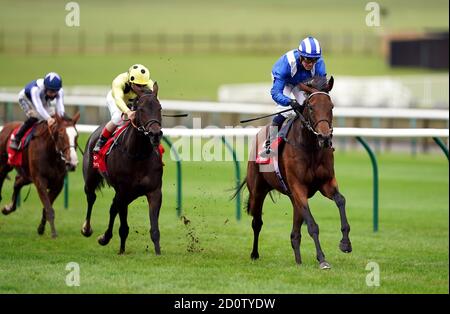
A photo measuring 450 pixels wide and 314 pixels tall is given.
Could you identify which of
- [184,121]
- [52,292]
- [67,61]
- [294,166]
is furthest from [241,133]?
[67,61]

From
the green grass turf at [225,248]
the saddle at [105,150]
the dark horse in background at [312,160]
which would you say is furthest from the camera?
the saddle at [105,150]

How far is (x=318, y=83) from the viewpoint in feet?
26.9

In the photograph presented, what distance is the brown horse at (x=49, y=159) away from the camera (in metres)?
10.3

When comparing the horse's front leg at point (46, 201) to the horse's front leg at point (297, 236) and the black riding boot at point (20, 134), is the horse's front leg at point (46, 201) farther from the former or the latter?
the horse's front leg at point (297, 236)

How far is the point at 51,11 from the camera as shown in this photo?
206ft

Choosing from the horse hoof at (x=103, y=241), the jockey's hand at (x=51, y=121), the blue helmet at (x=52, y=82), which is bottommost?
the horse hoof at (x=103, y=241)

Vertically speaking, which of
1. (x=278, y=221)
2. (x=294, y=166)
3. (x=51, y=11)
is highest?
(x=51, y=11)

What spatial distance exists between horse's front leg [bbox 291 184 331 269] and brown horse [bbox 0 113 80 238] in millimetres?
2809

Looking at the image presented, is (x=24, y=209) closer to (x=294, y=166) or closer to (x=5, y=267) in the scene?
(x=5, y=267)

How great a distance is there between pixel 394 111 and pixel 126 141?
886 centimetres

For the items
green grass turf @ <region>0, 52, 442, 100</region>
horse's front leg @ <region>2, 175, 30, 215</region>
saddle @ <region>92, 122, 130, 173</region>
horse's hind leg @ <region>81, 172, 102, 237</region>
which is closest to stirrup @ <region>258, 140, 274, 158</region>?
saddle @ <region>92, 122, 130, 173</region>

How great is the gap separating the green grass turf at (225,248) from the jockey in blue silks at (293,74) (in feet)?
3.95

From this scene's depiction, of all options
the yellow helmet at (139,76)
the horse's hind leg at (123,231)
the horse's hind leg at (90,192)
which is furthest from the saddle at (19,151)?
the yellow helmet at (139,76)

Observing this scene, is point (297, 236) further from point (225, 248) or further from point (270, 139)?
point (225, 248)
